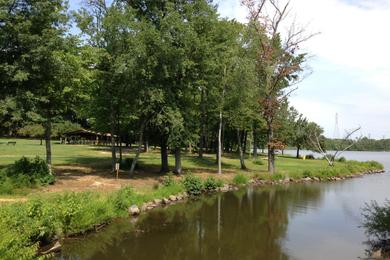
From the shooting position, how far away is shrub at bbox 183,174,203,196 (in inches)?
1075

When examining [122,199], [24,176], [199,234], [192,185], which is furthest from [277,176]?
[24,176]

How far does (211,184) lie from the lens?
29781mm

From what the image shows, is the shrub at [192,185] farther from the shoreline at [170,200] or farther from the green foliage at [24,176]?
the green foliage at [24,176]

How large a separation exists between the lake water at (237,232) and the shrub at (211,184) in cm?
215

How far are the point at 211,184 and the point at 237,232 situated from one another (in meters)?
12.0

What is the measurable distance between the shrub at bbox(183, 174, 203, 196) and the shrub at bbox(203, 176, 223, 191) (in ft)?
2.84

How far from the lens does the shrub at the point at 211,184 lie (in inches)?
1156

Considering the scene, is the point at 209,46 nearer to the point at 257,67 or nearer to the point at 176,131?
the point at 176,131

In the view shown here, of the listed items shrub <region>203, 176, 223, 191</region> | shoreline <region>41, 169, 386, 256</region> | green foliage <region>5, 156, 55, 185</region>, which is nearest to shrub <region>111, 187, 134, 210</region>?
shoreline <region>41, 169, 386, 256</region>

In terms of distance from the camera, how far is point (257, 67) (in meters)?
39.9

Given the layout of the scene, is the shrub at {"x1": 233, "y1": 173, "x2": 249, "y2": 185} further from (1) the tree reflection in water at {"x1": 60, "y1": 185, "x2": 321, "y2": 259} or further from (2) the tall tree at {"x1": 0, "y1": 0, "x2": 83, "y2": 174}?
(2) the tall tree at {"x1": 0, "y1": 0, "x2": 83, "y2": 174}

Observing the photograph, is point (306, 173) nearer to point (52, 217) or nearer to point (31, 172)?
point (31, 172)

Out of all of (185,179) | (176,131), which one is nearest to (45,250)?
(185,179)

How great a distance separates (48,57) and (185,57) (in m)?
9.77
